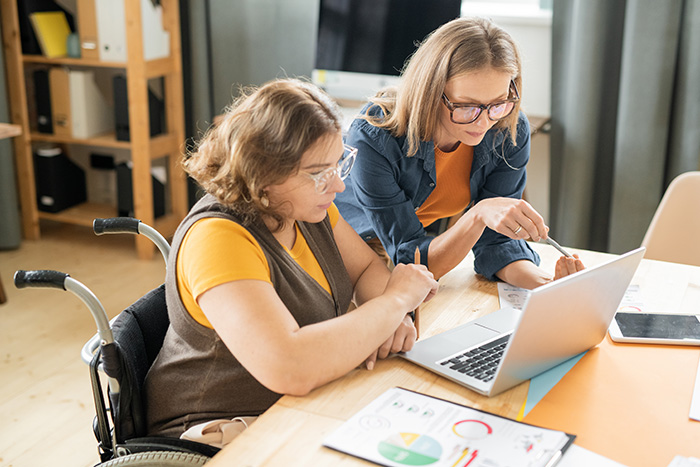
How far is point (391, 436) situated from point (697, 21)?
2254mm

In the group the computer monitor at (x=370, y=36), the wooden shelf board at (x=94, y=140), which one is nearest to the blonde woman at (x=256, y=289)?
the computer monitor at (x=370, y=36)

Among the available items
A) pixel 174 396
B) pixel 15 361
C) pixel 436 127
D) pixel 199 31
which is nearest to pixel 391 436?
pixel 174 396

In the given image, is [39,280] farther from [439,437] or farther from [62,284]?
[439,437]

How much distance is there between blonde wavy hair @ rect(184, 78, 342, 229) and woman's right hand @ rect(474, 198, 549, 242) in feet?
1.32

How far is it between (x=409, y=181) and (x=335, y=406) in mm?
753

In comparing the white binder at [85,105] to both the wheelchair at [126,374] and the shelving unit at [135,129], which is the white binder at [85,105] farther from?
the wheelchair at [126,374]

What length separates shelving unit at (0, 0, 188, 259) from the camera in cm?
328

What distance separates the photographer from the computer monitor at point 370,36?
2936 millimetres

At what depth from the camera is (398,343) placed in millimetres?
1185

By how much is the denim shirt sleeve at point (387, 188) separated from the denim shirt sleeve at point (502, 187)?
0.43 feet

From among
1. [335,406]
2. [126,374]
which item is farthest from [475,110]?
[126,374]

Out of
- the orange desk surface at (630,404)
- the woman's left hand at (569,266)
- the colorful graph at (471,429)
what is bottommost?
the orange desk surface at (630,404)

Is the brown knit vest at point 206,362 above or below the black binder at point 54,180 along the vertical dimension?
above

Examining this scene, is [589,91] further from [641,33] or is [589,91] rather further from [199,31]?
[199,31]
